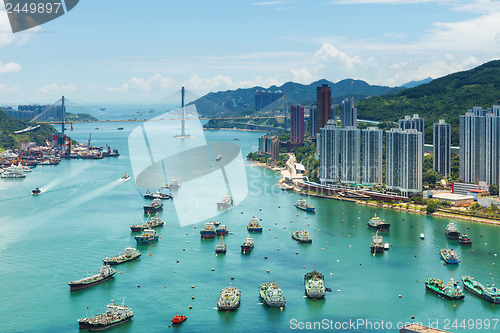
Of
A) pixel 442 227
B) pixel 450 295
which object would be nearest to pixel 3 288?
pixel 450 295

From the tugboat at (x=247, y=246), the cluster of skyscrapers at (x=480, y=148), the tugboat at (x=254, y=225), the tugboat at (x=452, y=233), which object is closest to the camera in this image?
the tugboat at (x=247, y=246)

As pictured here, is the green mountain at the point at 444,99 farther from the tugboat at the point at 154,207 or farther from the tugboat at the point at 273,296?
the tugboat at the point at 273,296

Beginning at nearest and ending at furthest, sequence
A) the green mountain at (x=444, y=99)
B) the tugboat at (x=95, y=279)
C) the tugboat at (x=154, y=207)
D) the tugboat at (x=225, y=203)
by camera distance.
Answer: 1. the tugboat at (x=95, y=279)
2. the tugboat at (x=154, y=207)
3. the tugboat at (x=225, y=203)
4. the green mountain at (x=444, y=99)

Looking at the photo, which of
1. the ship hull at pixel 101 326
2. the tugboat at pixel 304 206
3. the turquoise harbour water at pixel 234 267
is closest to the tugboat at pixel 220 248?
the turquoise harbour water at pixel 234 267

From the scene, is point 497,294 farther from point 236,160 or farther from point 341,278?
point 236,160

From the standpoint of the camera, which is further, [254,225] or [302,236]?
[254,225]

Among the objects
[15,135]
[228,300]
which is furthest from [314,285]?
[15,135]

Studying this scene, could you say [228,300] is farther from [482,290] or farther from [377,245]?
[377,245]
